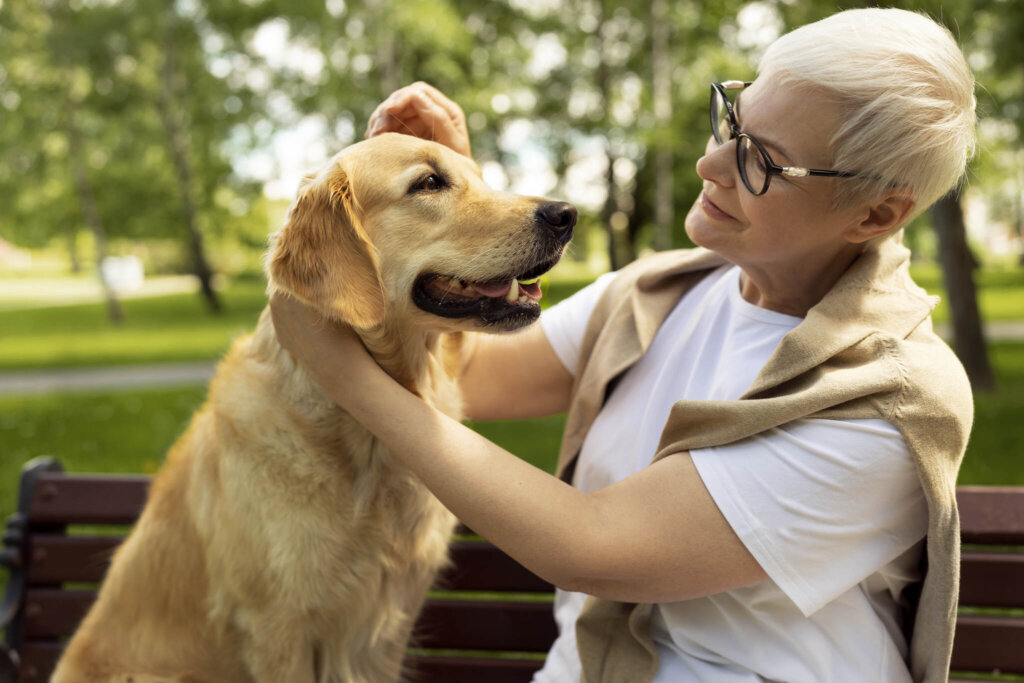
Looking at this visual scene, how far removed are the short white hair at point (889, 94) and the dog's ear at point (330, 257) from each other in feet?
3.10

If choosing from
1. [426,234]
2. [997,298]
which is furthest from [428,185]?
[997,298]

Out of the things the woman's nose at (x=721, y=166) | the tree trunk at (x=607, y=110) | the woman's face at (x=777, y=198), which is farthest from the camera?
the tree trunk at (x=607, y=110)

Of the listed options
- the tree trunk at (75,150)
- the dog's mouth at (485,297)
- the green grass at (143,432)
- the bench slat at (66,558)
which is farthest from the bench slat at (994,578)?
the tree trunk at (75,150)

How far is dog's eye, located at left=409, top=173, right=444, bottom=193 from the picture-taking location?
208 cm

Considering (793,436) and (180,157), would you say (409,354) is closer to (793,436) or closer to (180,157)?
(793,436)

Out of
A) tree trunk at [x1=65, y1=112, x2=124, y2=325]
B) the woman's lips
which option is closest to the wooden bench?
the woman's lips

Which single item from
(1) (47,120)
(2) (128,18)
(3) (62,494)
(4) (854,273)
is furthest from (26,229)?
(4) (854,273)

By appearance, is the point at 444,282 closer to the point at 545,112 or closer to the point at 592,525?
the point at 592,525

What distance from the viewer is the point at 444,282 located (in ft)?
6.73

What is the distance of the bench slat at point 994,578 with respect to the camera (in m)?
2.23

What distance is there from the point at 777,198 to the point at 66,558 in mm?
2340

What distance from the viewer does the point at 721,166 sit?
1778mm

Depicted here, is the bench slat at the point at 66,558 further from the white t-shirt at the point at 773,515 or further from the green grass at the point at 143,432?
the green grass at the point at 143,432

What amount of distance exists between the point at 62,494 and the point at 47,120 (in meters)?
21.2
